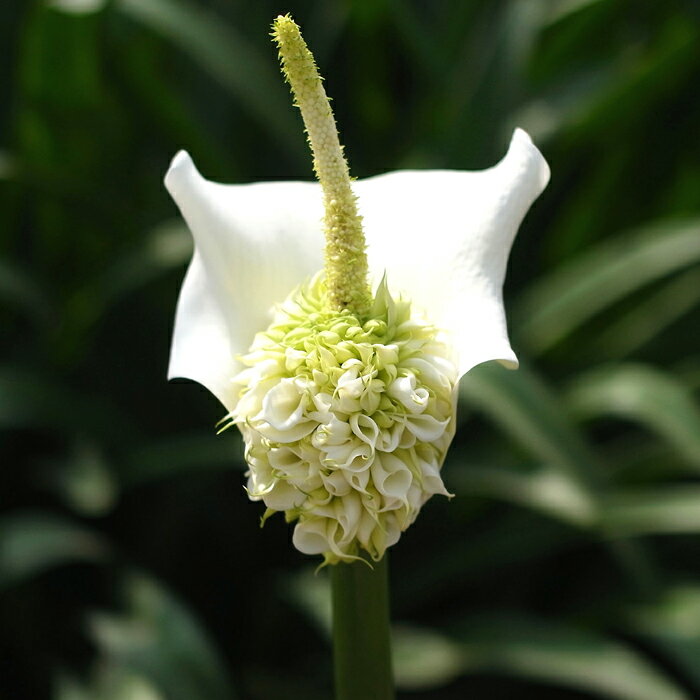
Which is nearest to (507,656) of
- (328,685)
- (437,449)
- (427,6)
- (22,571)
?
(328,685)

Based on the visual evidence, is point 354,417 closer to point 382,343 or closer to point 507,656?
point 382,343

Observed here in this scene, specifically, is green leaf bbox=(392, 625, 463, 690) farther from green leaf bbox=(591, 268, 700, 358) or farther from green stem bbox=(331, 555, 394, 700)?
green stem bbox=(331, 555, 394, 700)

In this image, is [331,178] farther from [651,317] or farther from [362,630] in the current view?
[651,317]

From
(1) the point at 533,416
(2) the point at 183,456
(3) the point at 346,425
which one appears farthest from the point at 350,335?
(2) the point at 183,456

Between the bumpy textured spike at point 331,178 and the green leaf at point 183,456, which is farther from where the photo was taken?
the green leaf at point 183,456

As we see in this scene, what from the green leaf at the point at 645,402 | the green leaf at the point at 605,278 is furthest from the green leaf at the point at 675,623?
the green leaf at the point at 605,278

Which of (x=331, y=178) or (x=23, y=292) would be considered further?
(x=23, y=292)

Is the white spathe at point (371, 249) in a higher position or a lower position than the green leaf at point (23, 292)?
lower

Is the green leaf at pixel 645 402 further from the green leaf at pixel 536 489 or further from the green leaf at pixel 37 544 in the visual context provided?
the green leaf at pixel 37 544
